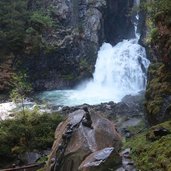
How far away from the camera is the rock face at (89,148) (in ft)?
23.2

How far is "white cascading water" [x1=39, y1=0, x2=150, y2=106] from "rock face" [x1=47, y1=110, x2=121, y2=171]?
15840 millimetres

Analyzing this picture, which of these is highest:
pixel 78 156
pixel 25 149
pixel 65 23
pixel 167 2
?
pixel 65 23

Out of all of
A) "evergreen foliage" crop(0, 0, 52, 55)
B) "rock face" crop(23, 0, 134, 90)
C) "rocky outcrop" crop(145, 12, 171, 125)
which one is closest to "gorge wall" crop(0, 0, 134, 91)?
"rock face" crop(23, 0, 134, 90)

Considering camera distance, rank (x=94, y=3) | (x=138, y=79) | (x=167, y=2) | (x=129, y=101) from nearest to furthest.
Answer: (x=167, y=2)
(x=129, y=101)
(x=138, y=79)
(x=94, y=3)

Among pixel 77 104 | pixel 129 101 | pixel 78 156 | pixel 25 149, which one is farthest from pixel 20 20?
pixel 78 156

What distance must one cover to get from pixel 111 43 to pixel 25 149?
24.0 m

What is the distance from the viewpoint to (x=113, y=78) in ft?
97.0

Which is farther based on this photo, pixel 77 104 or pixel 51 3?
pixel 51 3

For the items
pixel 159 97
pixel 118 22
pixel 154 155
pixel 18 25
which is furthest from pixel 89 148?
pixel 118 22

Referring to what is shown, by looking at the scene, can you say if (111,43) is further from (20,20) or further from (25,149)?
(25,149)

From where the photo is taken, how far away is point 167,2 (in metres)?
10.8

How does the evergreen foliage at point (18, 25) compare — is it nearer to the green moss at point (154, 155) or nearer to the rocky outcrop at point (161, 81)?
the rocky outcrop at point (161, 81)

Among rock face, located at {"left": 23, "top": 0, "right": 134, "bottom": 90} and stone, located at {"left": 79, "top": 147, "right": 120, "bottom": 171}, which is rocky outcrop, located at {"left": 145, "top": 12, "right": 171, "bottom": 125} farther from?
rock face, located at {"left": 23, "top": 0, "right": 134, "bottom": 90}

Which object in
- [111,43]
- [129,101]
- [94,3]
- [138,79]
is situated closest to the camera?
[129,101]
